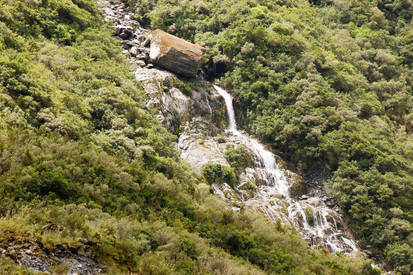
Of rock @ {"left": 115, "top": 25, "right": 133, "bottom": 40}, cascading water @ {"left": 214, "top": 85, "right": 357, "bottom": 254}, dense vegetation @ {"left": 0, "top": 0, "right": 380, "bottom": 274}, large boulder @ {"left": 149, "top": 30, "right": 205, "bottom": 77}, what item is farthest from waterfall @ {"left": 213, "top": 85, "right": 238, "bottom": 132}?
rock @ {"left": 115, "top": 25, "right": 133, "bottom": 40}

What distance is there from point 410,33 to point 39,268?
62826 millimetres

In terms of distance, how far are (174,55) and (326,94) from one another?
16303 millimetres

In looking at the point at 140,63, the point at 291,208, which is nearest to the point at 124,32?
the point at 140,63

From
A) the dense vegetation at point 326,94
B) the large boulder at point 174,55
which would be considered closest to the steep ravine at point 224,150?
the large boulder at point 174,55

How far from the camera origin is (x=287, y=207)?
84.5ft

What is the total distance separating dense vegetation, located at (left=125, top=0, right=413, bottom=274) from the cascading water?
2.07 m

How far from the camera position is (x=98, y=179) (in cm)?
1135

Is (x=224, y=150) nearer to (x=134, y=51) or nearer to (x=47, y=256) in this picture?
(x=134, y=51)

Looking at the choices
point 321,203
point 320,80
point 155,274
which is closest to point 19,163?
point 155,274

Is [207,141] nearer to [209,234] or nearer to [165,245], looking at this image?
[209,234]

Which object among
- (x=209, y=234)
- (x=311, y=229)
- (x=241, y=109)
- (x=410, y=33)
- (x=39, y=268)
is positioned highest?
(x=410, y=33)

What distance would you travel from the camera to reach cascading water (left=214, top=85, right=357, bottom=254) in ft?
79.6

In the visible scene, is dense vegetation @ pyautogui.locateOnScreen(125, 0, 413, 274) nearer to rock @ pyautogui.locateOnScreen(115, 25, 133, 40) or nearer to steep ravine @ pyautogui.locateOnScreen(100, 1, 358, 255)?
steep ravine @ pyautogui.locateOnScreen(100, 1, 358, 255)

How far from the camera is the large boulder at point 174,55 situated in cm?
3020
